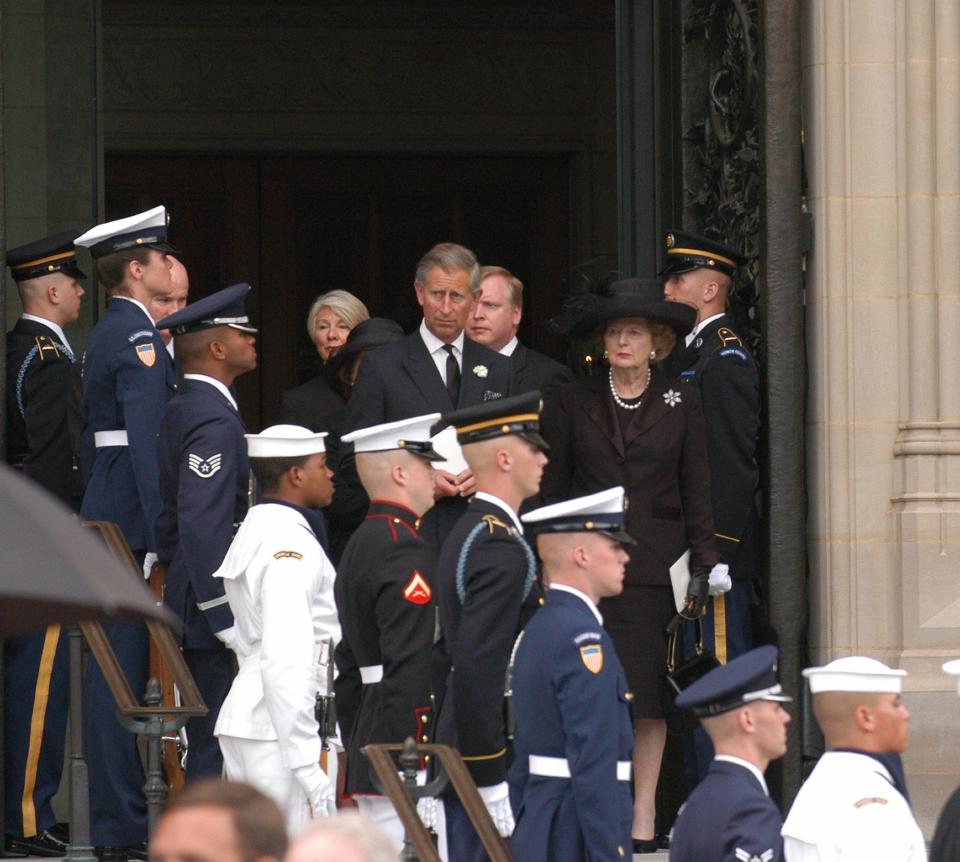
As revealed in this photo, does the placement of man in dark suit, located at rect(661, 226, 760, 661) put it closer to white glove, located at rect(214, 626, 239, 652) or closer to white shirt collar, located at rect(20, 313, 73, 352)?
white glove, located at rect(214, 626, 239, 652)

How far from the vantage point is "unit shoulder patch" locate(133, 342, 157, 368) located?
7.88 metres

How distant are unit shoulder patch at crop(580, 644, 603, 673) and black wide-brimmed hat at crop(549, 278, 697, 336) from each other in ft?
7.27

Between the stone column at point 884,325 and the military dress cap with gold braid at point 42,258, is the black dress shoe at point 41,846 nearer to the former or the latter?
the military dress cap with gold braid at point 42,258

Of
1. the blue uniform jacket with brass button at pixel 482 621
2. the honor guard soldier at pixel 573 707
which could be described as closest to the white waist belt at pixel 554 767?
the honor guard soldier at pixel 573 707

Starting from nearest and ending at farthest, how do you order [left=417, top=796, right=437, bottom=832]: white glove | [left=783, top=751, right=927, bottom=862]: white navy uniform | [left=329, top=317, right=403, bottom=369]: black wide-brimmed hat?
1. [left=783, top=751, right=927, bottom=862]: white navy uniform
2. [left=417, top=796, right=437, bottom=832]: white glove
3. [left=329, top=317, right=403, bottom=369]: black wide-brimmed hat

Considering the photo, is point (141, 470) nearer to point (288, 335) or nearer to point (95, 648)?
point (95, 648)

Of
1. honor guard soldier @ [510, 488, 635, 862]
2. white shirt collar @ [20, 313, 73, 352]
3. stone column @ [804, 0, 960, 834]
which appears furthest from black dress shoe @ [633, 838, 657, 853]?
white shirt collar @ [20, 313, 73, 352]

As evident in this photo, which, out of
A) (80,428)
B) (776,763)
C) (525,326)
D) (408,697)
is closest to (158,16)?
(525,326)

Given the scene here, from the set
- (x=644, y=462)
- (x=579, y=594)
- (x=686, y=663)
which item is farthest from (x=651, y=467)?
(x=579, y=594)

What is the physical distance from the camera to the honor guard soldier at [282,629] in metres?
6.59

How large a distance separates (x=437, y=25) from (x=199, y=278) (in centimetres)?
226

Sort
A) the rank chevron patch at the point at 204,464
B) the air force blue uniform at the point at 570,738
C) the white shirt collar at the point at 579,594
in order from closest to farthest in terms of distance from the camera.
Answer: the air force blue uniform at the point at 570,738, the white shirt collar at the point at 579,594, the rank chevron patch at the point at 204,464

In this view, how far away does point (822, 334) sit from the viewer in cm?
849

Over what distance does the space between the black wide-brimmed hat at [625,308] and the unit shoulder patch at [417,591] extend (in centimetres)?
179
